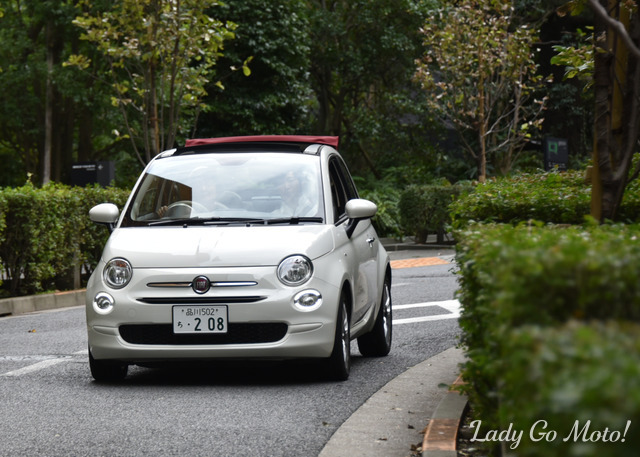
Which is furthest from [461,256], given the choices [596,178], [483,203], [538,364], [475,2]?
[475,2]

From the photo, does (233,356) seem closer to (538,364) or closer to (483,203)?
(483,203)

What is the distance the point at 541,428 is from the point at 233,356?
4968mm

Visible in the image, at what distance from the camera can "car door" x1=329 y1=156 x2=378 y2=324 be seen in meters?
8.21

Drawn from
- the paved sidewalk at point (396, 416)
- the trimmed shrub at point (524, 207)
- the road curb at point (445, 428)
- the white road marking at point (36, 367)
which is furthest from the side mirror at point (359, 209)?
the white road marking at point (36, 367)

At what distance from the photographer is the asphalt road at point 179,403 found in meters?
5.73

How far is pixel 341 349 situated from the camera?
302 inches

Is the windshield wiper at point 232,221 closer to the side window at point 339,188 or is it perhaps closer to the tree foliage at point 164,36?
the side window at point 339,188

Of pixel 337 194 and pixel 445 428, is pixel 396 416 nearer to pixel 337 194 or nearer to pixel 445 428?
pixel 445 428

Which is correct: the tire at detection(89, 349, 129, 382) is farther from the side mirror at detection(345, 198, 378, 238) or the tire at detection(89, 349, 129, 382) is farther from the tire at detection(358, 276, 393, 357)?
the tire at detection(358, 276, 393, 357)

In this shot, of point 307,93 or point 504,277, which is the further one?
point 307,93

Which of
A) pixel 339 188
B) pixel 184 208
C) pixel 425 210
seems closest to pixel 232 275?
pixel 184 208

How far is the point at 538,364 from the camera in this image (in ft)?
6.55

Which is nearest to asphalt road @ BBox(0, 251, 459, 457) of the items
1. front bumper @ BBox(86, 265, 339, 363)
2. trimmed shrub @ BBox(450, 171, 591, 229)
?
front bumper @ BBox(86, 265, 339, 363)

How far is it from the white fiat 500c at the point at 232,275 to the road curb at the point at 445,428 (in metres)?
1.25
